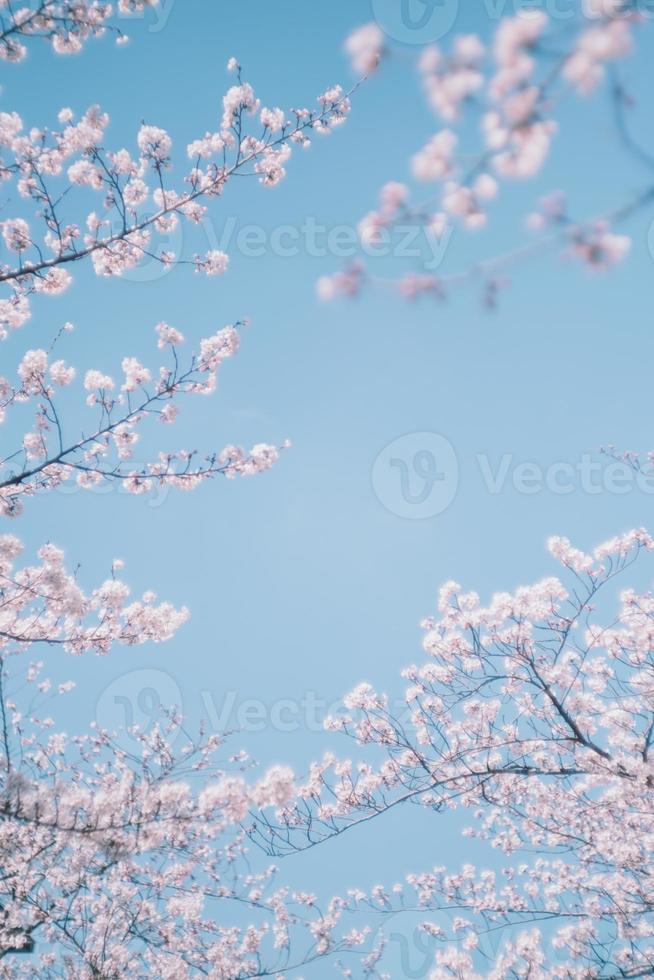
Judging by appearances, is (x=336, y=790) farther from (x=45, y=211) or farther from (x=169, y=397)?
(x=45, y=211)

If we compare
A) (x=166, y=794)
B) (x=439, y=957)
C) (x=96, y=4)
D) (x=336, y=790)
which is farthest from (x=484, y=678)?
(x=96, y=4)

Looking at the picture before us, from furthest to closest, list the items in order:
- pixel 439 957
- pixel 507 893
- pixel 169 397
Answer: pixel 439 957
pixel 507 893
pixel 169 397

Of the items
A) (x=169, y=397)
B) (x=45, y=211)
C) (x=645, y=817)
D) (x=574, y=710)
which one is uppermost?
(x=45, y=211)

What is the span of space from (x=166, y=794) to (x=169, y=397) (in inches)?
146

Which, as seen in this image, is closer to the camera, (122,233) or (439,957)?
(122,233)

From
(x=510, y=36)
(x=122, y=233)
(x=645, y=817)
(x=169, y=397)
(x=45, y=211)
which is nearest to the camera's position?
(x=510, y=36)

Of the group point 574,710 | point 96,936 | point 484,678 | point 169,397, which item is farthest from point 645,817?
point 96,936

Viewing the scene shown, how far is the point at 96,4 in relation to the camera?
380 cm

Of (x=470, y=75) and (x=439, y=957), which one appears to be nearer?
(x=470, y=75)

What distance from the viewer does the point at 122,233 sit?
14.2ft

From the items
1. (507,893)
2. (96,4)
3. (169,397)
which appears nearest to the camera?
(96,4)

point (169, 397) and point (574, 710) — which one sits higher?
point (169, 397)

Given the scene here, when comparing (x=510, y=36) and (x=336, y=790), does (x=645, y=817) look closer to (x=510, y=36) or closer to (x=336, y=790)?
(x=336, y=790)

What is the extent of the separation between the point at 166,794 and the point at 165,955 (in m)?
6.62
